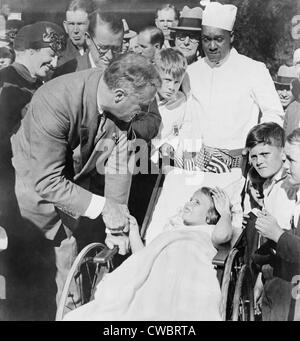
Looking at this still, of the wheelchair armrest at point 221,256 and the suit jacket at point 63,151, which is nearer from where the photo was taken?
the wheelchair armrest at point 221,256

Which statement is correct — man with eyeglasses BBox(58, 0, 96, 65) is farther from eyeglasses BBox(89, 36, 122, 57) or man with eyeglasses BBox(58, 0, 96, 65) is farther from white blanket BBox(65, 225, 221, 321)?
white blanket BBox(65, 225, 221, 321)

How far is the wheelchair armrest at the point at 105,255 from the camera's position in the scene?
503 cm

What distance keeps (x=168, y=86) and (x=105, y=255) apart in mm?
855

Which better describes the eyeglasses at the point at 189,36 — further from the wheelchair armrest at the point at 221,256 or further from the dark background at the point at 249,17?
the wheelchair armrest at the point at 221,256

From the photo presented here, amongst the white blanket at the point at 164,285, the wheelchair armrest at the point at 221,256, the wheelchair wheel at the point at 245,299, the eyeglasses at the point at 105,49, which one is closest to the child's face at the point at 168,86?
the eyeglasses at the point at 105,49

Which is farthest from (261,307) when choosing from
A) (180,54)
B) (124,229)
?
(180,54)

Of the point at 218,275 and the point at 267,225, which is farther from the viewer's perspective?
the point at 267,225

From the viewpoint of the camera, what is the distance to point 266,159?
5.18m

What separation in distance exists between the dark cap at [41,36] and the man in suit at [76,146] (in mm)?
176

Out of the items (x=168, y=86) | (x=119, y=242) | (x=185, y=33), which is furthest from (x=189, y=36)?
(x=119, y=242)

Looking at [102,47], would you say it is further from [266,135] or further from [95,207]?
[266,135]

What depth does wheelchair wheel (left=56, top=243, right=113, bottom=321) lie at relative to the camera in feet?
16.7

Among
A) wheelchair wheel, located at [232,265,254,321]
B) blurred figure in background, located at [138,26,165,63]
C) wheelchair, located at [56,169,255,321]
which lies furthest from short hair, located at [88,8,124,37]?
wheelchair wheel, located at [232,265,254,321]

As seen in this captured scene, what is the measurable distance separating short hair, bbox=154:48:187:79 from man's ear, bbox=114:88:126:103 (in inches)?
8.1
